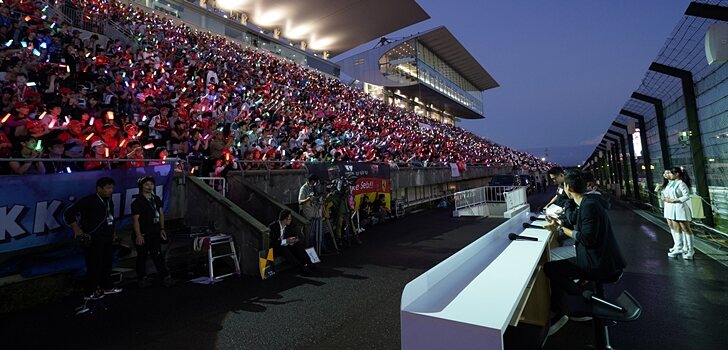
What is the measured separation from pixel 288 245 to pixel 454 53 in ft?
186

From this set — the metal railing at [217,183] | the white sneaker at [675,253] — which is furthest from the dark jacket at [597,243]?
the metal railing at [217,183]

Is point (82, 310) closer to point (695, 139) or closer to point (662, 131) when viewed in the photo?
point (695, 139)

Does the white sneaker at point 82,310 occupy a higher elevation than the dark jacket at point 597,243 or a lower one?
lower

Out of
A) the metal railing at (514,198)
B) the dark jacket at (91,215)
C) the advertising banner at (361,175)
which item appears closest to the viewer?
the dark jacket at (91,215)

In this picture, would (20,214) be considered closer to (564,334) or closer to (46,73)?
(46,73)

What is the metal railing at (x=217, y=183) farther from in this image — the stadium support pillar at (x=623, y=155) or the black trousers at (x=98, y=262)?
the stadium support pillar at (x=623, y=155)

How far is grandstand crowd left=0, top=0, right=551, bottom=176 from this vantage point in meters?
5.93

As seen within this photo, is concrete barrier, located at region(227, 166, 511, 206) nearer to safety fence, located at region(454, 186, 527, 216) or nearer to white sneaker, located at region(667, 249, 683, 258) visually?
safety fence, located at region(454, 186, 527, 216)

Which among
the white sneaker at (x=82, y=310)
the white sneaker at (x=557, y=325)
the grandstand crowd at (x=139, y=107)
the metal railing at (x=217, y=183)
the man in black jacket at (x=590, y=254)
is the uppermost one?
the grandstand crowd at (x=139, y=107)

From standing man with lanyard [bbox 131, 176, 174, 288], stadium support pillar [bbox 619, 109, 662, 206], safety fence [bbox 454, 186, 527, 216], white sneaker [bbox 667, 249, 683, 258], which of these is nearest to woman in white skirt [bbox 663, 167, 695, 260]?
white sneaker [bbox 667, 249, 683, 258]

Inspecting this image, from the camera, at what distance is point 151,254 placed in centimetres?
562

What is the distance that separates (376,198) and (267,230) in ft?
25.9

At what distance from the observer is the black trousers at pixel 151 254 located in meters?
5.55

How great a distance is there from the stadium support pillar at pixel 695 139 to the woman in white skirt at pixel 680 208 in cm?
216
